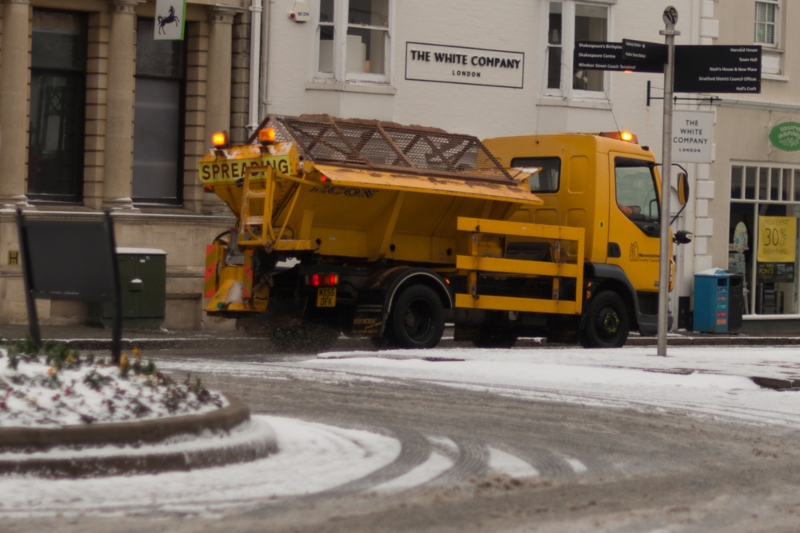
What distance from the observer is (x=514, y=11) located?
26.2m

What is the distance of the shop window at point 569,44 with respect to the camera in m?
26.5

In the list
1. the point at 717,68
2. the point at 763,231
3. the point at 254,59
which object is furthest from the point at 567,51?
the point at 717,68

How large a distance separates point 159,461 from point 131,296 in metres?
13.4

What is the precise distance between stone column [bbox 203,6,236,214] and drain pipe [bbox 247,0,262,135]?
0.35 m

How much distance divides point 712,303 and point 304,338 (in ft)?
38.2

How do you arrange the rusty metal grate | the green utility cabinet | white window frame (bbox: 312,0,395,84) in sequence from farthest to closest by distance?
white window frame (bbox: 312,0,395,84) → the green utility cabinet → the rusty metal grate

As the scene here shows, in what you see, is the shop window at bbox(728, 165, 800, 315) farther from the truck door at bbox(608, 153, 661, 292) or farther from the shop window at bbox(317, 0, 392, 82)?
the truck door at bbox(608, 153, 661, 292)

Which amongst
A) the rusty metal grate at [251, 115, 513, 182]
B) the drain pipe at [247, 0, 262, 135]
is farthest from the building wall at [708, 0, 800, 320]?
the rusty metal grate at [251, 115, 513, 182]

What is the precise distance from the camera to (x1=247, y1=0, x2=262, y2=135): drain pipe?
23.3 m

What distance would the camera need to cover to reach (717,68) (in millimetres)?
17016

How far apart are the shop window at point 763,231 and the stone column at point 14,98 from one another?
14009 millimetres

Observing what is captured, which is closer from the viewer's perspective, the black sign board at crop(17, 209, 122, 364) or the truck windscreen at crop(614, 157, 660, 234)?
the black sign board at crop(17, 209, 122, 364)

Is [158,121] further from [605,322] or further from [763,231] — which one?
[763,231]

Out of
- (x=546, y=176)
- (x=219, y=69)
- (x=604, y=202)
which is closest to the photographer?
(x=604, y=202)
